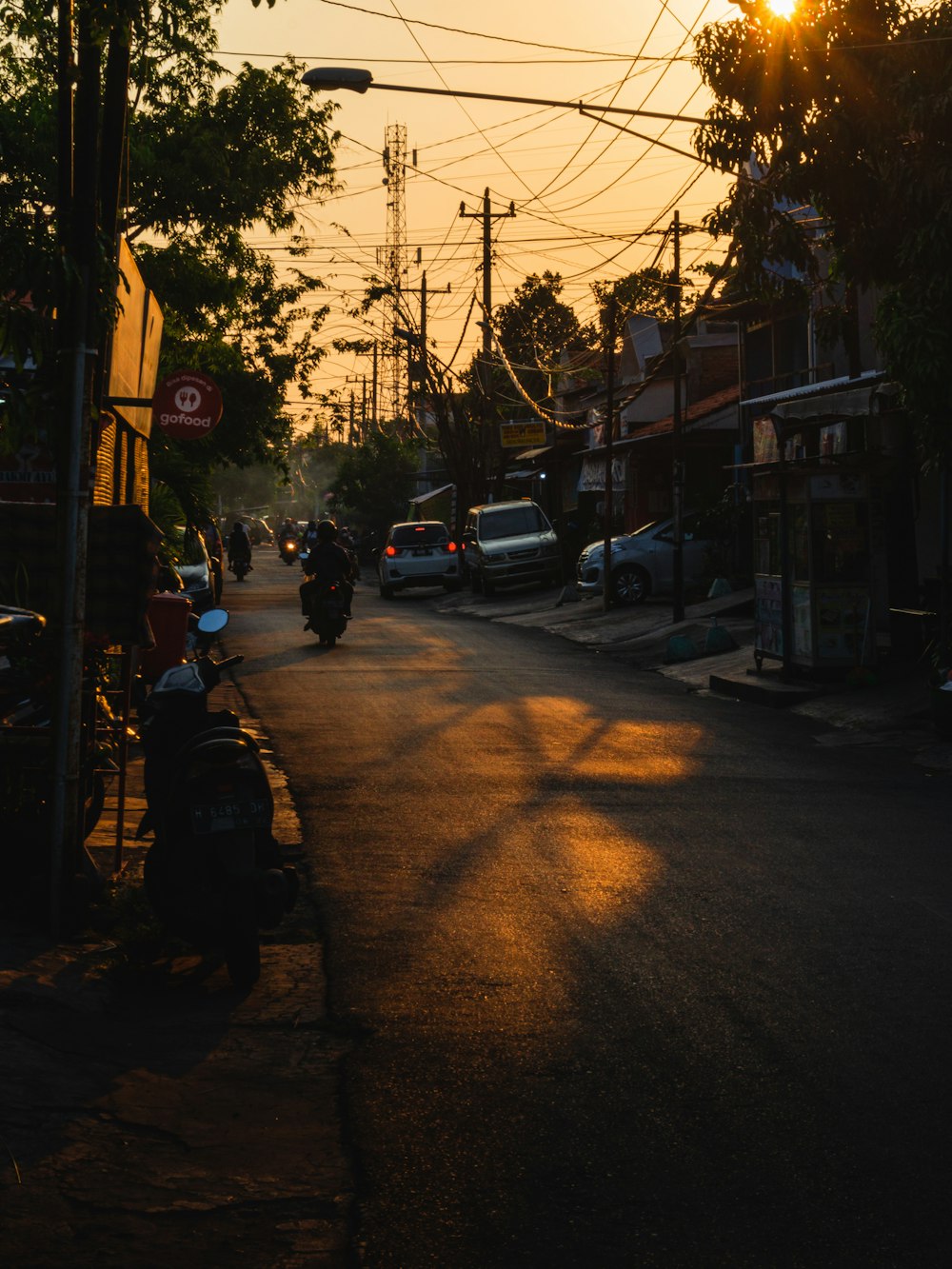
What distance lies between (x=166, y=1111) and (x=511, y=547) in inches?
1378

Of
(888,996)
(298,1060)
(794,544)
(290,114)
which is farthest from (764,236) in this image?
(290,114)

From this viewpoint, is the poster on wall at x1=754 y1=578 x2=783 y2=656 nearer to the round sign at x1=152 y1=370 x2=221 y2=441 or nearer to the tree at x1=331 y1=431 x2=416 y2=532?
the round sign at x1=152 y1=370 x2=221 y2=441

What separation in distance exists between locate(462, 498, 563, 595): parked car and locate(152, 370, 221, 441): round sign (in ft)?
75.2

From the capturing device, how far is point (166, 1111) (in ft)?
15.4

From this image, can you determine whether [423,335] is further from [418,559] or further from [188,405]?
[188,405]

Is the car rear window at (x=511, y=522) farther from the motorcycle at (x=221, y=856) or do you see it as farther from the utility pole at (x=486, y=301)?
the motorcycle at (x=221, y=856)

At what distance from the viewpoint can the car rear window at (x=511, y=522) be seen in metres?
40.8

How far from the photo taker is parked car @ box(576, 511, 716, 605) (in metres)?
Result: 32.9

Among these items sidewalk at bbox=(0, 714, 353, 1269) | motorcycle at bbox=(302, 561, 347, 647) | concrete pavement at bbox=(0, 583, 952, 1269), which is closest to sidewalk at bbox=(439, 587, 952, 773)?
motorcycle at bbox=(302, 561, 347, 647)

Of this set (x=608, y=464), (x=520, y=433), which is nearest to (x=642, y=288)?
(x=608, y=464)

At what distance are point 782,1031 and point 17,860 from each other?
3791 mm

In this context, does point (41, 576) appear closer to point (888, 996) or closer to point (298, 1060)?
point (298, 1060)

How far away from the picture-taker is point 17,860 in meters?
7.34

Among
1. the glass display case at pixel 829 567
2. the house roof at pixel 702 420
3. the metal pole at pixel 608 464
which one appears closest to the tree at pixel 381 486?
the house roof at pixel 702 420
